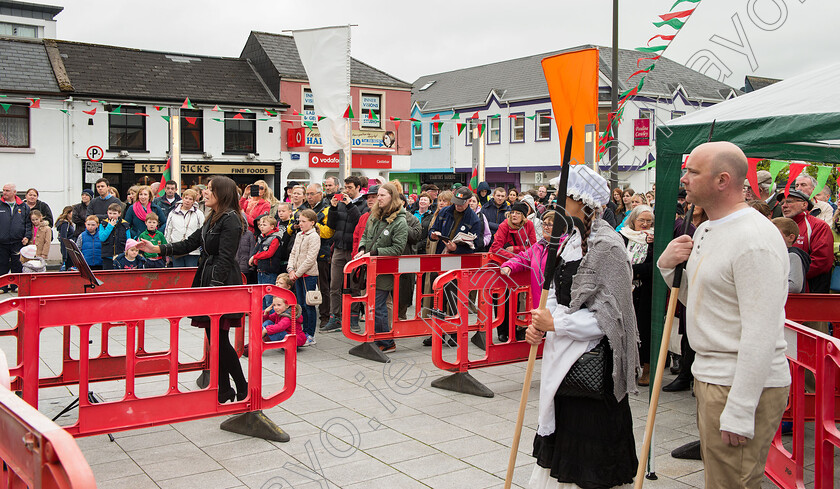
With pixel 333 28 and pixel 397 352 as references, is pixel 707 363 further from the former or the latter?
pixel 333 28

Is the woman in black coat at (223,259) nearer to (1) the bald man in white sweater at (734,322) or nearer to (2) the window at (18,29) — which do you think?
(1) the bald man in white sweater at (734,322)

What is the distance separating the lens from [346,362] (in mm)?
8445

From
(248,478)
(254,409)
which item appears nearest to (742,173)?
(248,478)

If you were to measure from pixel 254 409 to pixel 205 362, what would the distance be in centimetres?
131

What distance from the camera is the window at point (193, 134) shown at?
101ft

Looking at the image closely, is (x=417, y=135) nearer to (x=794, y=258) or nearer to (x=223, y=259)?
(x=223, y=259)

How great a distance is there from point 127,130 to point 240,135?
4884 millimetres

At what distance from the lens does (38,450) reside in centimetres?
199

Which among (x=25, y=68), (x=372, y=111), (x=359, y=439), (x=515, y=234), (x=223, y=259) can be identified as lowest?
(x=359, y=439)

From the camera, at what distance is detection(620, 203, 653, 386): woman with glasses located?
7.21 metres

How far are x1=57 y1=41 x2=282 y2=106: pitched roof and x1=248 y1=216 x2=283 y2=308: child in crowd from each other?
70.2 ft

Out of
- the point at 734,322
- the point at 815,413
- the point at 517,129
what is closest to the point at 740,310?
the point at 734,322

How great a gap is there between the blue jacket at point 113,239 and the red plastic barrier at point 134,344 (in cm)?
761

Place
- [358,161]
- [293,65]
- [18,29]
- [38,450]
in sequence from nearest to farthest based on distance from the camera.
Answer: [38,450] → [293,65] → [358,161] → [18,29]
